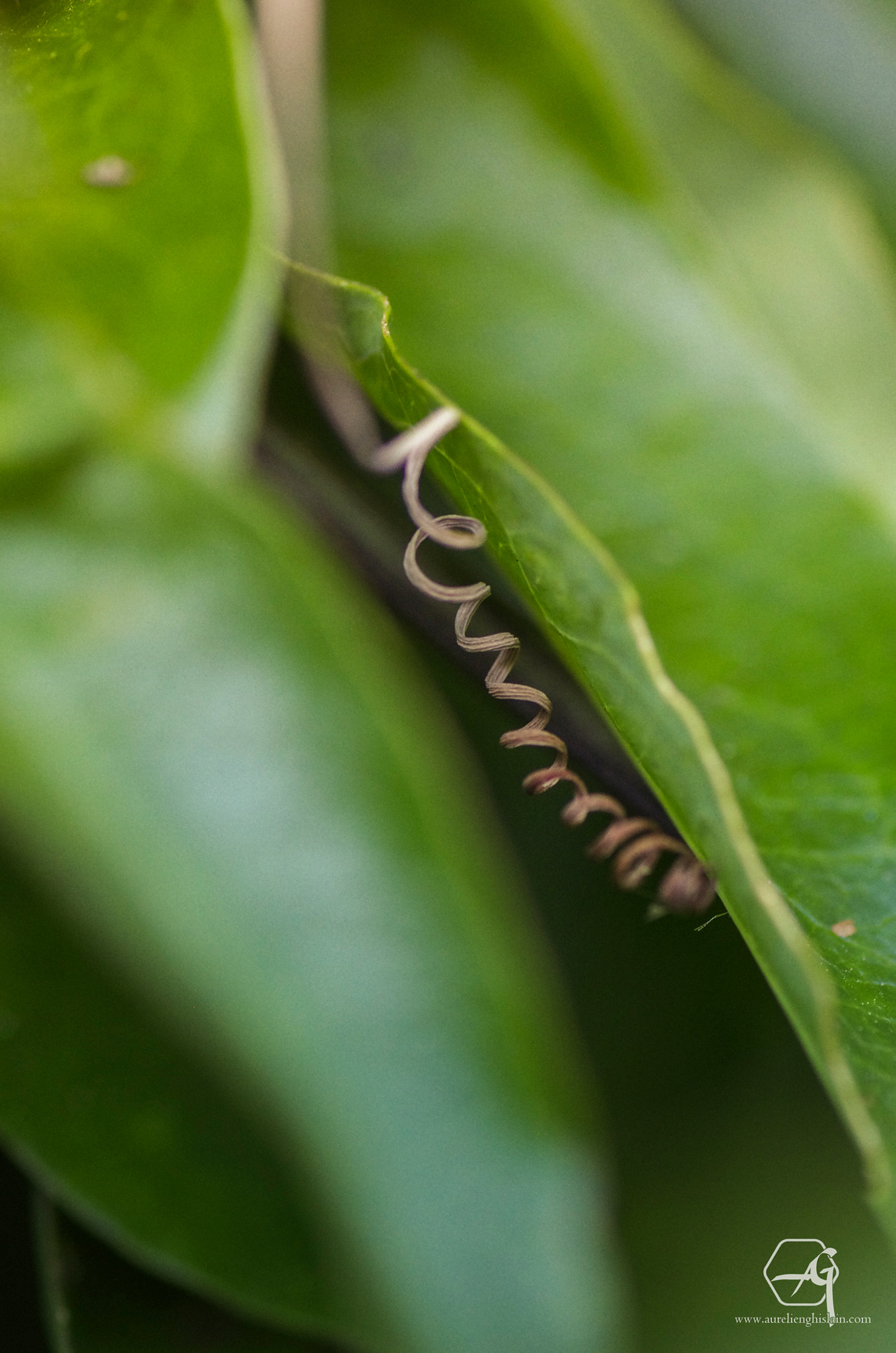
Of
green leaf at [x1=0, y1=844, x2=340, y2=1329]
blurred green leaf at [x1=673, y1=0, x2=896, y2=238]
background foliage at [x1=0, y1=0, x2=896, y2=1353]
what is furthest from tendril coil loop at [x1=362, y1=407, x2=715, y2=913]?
blurred green leaf at [x1=673, y1=0, x2=896, y2=238]

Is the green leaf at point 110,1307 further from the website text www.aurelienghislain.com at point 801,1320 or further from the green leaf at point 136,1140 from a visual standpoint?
the website text www.aurelienghislain.com at point 801,1320

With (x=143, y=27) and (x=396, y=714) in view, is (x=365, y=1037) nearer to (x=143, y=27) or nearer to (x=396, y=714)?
(x=396, y=714)

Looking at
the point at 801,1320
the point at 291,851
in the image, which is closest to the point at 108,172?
the point at 291,851

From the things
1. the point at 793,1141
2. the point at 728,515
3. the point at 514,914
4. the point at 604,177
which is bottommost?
the point at 793,1141

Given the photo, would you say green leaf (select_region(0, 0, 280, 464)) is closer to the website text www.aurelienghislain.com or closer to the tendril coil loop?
the tendril coil loop

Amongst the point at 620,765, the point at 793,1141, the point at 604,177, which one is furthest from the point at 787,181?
the point at 793,1141

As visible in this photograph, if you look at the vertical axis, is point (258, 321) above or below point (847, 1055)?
above
